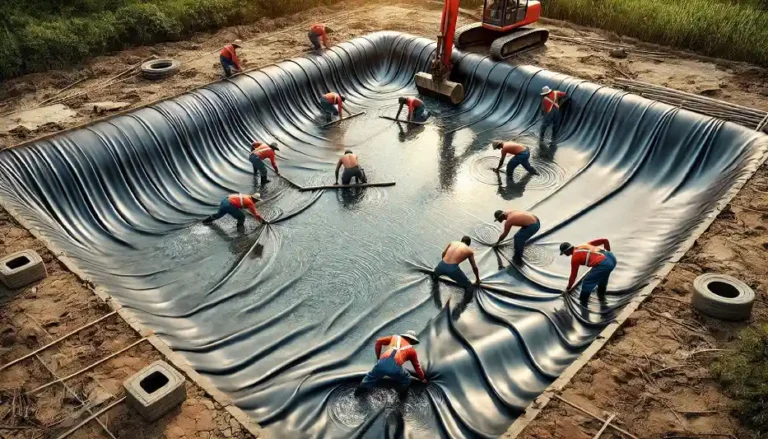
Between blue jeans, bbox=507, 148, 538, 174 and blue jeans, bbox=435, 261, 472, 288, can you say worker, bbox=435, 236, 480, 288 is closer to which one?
blue jeans, bbox=435, 261, 472, 288

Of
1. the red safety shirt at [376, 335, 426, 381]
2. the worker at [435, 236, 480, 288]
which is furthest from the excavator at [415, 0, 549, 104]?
the red safety shirt at [376, 335, 426, 381]

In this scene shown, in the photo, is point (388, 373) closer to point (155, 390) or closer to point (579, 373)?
point (579, 373)

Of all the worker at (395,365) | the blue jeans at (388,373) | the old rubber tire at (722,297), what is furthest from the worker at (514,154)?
the blue jeans at (388,373)

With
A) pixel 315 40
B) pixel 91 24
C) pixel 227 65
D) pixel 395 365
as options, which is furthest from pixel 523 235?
pixel 91 24

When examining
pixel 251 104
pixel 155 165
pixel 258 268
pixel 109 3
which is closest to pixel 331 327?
pixel 258 268

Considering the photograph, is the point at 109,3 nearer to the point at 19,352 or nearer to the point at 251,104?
the point at 251,104

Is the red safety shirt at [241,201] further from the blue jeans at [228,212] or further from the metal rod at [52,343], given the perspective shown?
the metal rod at [52,343]

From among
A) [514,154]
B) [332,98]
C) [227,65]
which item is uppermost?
[227,65]
